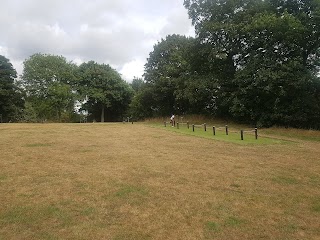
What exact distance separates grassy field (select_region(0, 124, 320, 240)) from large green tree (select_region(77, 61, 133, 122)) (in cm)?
3468

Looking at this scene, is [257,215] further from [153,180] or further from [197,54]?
[197,54]

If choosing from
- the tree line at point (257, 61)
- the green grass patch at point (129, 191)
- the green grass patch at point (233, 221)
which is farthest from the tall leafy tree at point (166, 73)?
the green grass patch at point (233, 221)

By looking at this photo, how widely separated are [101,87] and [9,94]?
13.7 metres

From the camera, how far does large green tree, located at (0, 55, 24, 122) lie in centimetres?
4194

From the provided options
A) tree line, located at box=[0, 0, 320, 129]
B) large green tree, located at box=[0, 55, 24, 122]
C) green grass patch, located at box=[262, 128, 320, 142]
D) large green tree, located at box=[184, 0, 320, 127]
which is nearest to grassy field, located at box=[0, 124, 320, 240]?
green grass patch, located at box=[262, 128, 320, 142]

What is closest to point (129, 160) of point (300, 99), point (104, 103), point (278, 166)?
point (278, 166)

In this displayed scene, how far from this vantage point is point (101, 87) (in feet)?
159

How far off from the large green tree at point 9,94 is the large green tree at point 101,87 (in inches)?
375

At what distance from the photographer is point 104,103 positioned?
48.8 metres

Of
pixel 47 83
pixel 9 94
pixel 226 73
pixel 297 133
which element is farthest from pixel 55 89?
pixel 297 133

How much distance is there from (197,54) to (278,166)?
22.2 meters

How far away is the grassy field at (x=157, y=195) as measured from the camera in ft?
19.2

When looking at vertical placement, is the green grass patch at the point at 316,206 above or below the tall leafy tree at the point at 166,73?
below

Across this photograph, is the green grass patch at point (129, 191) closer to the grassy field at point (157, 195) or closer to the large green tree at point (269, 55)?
the grassy field at point (157, 195)
